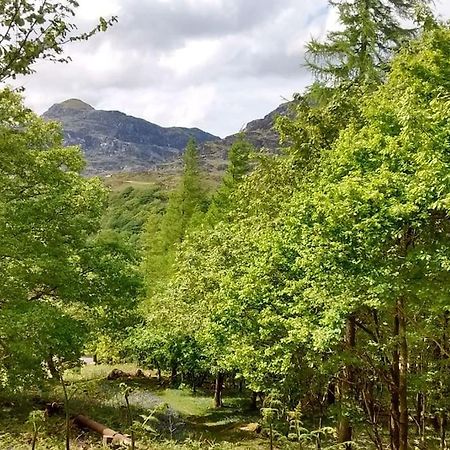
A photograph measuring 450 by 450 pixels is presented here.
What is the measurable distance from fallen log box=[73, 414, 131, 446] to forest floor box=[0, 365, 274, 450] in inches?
11.2

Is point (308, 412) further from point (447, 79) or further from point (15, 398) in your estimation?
point (447, 79)

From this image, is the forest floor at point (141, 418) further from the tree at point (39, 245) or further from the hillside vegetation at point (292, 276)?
the tree at point (39, 245)

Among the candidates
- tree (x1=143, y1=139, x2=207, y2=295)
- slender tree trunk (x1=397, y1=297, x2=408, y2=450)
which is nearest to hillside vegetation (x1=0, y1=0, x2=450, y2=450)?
slender tree trunk (x1=397, y1=297, x2=408, y2=450)

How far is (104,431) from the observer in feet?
56.8

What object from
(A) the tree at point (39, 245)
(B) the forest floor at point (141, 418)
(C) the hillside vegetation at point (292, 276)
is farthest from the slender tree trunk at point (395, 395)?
(A) the tree at point (39, 245)

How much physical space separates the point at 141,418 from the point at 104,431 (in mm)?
4198

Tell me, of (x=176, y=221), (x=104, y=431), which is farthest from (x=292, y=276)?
(x=176, y=221)

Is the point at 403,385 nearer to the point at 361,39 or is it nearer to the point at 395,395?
the point at 395,395

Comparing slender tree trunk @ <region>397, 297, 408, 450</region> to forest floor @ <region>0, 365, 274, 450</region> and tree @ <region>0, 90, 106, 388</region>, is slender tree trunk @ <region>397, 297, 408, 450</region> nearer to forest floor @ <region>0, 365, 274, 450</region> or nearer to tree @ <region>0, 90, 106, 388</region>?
forest floor @ <region>0, 365, 274, 450</region>

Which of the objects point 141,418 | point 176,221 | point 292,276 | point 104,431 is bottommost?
point 141,418

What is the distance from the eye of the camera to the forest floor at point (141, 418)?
16.3 metres

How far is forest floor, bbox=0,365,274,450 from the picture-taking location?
16.3 meters

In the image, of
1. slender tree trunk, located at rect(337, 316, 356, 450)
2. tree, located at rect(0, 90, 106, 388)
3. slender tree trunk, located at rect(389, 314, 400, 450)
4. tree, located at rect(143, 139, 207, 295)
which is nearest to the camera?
slender tree trunk, located at rect(389, 314, 400, 450)

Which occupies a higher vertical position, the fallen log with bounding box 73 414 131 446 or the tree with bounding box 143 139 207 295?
the tree with bounding box 143 139 207 295
